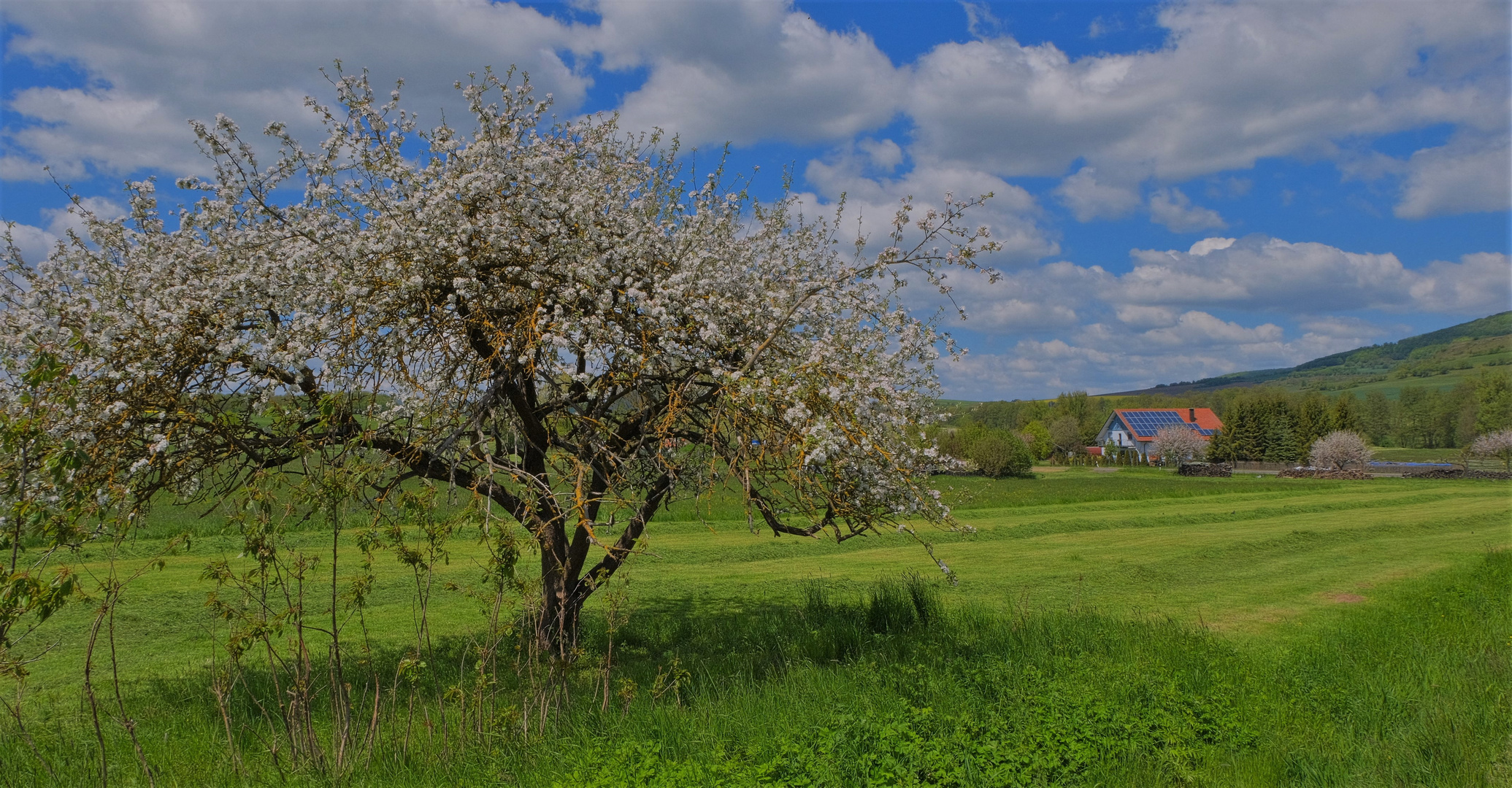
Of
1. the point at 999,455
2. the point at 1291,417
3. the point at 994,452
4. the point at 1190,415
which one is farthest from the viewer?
the point at 1190,415

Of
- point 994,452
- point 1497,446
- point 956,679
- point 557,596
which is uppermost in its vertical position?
point 557,596

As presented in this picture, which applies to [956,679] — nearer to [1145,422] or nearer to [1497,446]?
[1497,446]

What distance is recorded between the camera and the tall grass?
5699mm

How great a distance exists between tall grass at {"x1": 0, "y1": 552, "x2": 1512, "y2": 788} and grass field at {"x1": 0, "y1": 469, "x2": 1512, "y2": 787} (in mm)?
29

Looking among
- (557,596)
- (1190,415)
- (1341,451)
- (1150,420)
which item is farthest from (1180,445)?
(557,596)

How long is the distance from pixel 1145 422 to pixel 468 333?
13079 centimetres

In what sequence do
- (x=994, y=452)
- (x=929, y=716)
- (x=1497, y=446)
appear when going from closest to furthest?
(x=929, y=716), (x=994, y=452), (x=1497, y=446)

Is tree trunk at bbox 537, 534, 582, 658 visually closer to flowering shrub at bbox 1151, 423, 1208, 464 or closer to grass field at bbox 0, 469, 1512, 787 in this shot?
grass field at bbox 0, 469, 1512, 787

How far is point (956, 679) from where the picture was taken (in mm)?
7707

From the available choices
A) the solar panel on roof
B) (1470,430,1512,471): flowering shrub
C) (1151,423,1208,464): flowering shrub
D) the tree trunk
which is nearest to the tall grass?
the tree trunk

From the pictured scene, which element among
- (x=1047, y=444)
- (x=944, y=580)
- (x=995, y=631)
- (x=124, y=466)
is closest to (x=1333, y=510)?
(x=944, y=580)

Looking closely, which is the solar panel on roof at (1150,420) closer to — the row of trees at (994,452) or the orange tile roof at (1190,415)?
the orange tile roof at (1190,415)

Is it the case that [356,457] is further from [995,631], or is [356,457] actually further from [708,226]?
[995,631]

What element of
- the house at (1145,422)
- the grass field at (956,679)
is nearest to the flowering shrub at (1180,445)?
the house at (1145,422)
